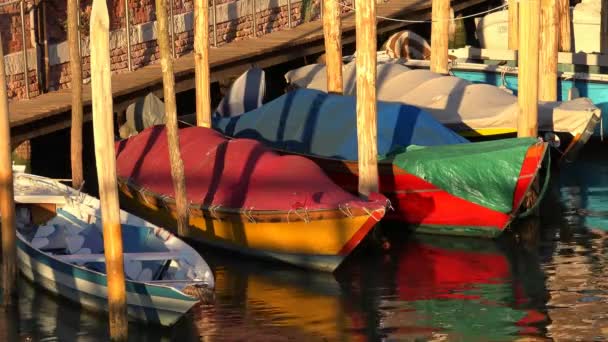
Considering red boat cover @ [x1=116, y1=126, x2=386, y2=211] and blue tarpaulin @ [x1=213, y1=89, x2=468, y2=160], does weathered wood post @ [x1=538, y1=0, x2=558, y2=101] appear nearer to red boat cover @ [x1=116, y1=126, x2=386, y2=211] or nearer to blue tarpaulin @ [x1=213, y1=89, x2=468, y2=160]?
blue tarpaulin @ [x1=213, y1=89, x2=468, y2=160]

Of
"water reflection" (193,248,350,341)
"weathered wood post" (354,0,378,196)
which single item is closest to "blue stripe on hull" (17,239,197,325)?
"water reflection" (193,248,350,341)

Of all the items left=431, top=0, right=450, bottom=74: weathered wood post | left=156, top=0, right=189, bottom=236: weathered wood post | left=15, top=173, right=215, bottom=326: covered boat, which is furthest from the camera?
left=431, top=0, right=450, bottom=74: weathered wood post

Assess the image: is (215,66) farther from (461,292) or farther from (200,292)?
(200,292)

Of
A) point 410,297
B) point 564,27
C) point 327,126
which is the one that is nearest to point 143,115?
point 327,126

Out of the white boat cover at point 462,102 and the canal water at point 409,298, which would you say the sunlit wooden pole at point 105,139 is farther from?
the white boat cover at point 462,102

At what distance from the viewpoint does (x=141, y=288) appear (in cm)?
1545

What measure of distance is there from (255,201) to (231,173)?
2.87ft

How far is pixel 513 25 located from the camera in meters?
30.3

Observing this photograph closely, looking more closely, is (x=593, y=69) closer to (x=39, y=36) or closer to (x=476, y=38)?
(x=476, y=38)

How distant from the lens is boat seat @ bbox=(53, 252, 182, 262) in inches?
648

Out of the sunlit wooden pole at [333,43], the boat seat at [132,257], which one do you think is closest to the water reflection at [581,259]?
the sunlit wooden pole at [333,43]

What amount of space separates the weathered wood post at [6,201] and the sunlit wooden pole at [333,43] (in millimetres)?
7227

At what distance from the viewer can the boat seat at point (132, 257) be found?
1645cm

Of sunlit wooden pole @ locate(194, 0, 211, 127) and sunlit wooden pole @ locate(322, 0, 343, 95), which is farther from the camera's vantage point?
sunlit wooden pole @ locate(322, 0, 343, 95)
